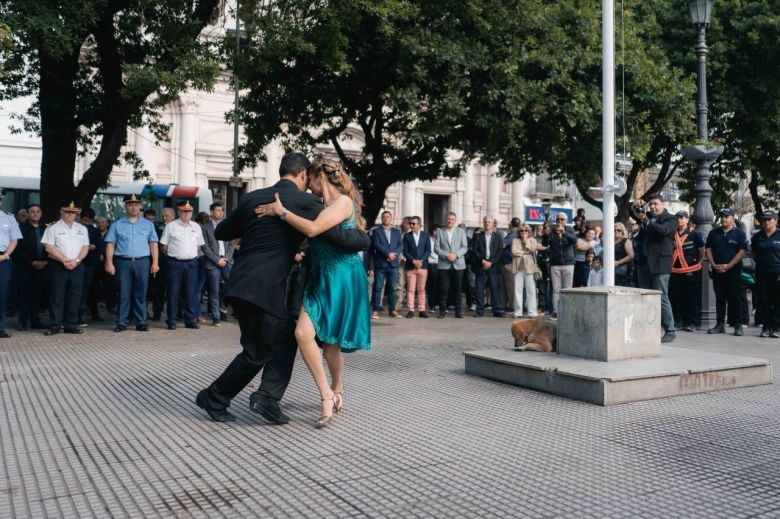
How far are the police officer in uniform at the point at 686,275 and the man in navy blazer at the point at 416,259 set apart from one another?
4.86 metres

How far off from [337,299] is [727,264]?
949cm

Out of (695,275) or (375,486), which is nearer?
(375,486)

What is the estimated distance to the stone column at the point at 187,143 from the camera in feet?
119

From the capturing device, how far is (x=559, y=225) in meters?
15.7

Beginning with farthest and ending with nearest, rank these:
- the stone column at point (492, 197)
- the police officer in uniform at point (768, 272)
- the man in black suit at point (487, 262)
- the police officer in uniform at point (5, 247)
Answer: the stone column at point (492, 197) → the man in black suit at point (487, 262) → the police officer in uniform at point (768, 272) → the police officer in uniform at point (5, 247)

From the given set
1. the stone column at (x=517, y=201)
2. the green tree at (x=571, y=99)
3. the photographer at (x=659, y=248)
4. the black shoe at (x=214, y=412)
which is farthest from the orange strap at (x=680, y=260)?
the stone column at (x=517, y=201)

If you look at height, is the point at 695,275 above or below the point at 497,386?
above

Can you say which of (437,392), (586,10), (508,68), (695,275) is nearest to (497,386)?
(437,392)

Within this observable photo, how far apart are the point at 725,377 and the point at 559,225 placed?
831 centimetres

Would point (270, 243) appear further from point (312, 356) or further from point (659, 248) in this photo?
point (659, 248)

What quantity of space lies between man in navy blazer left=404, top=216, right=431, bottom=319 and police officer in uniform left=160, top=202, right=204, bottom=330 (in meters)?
4.53

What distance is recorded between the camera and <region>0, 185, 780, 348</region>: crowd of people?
12266 millimetres

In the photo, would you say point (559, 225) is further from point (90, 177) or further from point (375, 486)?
point (375, 486)

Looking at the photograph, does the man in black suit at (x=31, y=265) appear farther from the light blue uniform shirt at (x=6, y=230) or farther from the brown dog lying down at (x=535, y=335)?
the brown dog lying down at (x=535, y=335)
